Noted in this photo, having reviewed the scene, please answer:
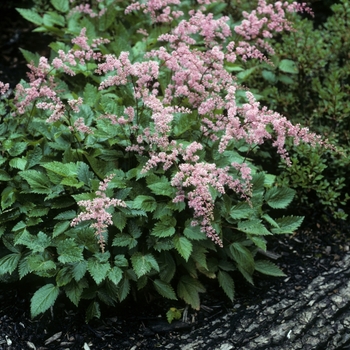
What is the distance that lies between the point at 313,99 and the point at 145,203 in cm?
244

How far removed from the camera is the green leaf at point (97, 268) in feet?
9.16

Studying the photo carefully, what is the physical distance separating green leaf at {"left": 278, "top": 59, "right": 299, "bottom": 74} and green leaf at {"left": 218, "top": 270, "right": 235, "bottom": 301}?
Answer: 203 cm

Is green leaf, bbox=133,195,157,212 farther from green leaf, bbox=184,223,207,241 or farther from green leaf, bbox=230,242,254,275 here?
green leaf, bbox=230,242,254,275

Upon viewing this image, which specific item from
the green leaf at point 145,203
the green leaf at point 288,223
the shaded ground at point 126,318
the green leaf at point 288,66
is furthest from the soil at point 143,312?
the green leaf at point 288,66

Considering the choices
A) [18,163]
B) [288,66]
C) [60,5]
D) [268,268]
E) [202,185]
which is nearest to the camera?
[202,185]

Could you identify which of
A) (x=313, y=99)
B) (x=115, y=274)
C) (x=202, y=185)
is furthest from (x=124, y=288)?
(x=313, y=99)

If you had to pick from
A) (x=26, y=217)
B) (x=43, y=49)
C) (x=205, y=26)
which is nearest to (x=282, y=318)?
(x=26, y=217)

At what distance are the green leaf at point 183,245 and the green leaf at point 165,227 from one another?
5 cm

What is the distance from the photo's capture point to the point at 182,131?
329 centimetres

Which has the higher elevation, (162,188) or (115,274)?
(162,188)

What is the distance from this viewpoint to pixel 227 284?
3.24 metres

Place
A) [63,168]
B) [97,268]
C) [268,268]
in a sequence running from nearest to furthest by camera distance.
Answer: [97,268]
[63,168]
[268,268]

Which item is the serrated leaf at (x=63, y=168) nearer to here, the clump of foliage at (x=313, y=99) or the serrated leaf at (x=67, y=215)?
the serrated leaf at (x=67, y=215)

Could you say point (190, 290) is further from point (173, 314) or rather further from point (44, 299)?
point (44, 299)
